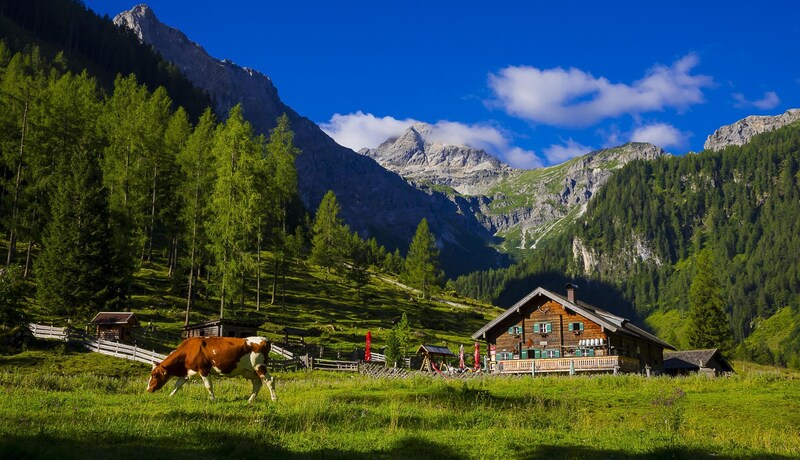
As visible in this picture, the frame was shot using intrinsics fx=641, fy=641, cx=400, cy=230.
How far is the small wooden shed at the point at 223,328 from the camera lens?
4731cm

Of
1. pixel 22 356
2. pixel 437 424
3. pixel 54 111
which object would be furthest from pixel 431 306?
pixel 437 424

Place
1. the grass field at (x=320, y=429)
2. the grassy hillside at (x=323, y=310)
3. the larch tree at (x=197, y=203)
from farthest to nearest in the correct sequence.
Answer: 1. the grassy hillside at (x=323, y=310)
2. the larch tree at (x=197, y=203)
3. the grass field at (x=320, y=429)

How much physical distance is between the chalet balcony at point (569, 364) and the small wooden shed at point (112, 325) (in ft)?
95.7

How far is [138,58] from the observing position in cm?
19525

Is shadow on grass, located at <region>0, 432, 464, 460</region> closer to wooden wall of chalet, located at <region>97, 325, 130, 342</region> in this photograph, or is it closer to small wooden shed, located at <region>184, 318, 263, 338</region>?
small wooden shed, located at <region>184, 318, 263, 338</region>

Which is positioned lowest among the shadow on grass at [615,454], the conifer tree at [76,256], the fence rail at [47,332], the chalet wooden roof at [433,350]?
the shadow on grass at [615,454]

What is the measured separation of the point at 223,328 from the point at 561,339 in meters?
27.5

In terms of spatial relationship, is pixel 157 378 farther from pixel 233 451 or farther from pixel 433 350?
pixel 433 350

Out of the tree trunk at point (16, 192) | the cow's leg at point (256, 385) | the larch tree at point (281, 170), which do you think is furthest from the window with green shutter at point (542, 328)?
the tree trunk at point (16, 192)

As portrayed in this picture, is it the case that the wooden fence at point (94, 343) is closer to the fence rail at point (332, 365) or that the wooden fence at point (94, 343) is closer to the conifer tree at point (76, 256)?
the conifer tree at point (76, 256)

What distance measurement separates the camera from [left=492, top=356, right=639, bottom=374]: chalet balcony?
161ft

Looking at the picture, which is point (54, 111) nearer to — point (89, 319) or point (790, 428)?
point (89, 319)

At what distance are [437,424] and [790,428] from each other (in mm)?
14745

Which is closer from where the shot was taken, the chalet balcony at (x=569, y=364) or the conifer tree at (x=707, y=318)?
the chalet balcony at (x=569, y=364)
